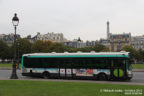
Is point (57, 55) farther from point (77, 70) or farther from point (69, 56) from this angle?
point (77, 70)

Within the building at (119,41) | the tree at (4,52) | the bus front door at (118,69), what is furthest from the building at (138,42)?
the bus front door at (118,69)

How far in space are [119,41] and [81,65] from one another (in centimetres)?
15008

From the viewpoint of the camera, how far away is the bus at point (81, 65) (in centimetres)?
2056

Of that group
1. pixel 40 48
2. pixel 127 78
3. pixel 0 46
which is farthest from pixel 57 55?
pixel 0 46

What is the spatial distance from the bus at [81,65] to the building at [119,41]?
148 meters

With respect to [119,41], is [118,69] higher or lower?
lower

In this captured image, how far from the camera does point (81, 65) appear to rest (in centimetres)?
2191

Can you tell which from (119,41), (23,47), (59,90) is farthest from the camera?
(119,41)

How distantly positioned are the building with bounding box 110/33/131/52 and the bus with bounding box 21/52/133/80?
148 metres

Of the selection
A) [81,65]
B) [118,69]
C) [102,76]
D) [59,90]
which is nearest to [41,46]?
[81,65]

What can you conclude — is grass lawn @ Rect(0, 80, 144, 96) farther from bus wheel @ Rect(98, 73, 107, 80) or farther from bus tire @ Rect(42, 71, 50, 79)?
bus tire @ Rect(42, 71, 50, 79)

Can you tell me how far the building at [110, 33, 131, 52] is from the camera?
165750 millimetres

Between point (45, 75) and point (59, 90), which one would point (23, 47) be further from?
point (59, 90)

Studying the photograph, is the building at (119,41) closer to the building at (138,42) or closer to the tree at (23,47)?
the building at (138,42)
